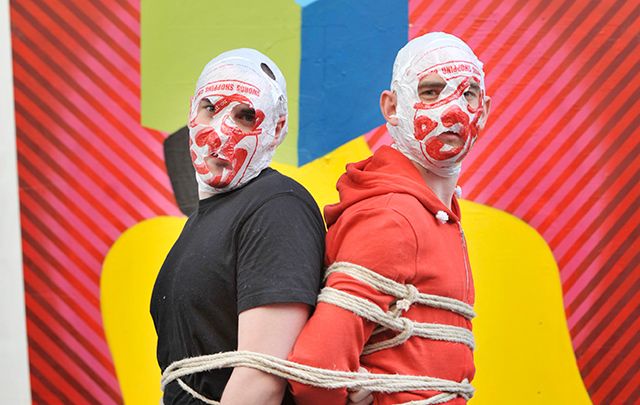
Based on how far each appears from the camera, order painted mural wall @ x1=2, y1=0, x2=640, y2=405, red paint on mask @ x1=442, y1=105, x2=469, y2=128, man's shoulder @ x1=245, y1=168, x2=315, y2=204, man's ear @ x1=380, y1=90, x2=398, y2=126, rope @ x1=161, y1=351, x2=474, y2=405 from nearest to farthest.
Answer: rope @ x1=161, y1=351, x2=474, y2=405
man's shoulder @ x1=245, y1=168, x2=315, y2=204
red paint on mask @ x1=442, y1=105, x2=469, y2=128
man's ear @ x1=380, y1=90, x2=398, y2=126
painted mural wall @ x1=2, y1=0, x2=640, y2=405

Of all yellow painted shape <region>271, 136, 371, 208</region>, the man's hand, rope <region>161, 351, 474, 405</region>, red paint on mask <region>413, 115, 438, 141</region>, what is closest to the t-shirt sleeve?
rope <region>161, 351, 474, 405</region>

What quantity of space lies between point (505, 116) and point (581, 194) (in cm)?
36

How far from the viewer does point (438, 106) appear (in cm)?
208

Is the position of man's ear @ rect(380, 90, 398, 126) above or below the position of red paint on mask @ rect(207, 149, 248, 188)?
above

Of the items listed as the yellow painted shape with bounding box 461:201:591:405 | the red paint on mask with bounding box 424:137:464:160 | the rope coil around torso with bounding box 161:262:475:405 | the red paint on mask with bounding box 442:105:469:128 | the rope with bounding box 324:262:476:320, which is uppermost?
the red paint on mask with bounding box 442:105:469:128

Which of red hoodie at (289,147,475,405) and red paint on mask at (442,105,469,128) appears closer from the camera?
red hoodie at (289,147,475,405)

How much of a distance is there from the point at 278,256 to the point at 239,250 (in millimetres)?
95

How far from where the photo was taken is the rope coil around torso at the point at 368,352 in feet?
5.96

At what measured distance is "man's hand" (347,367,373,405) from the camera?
1906 millimetres

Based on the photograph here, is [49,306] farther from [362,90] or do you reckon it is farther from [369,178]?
[369,178]

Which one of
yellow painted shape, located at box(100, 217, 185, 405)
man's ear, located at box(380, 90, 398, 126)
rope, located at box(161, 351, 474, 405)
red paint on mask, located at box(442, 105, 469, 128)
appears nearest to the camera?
rope, located at box(161, 351, 474, 405)

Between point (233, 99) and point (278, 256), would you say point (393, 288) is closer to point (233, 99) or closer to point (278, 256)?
point (278, 256)

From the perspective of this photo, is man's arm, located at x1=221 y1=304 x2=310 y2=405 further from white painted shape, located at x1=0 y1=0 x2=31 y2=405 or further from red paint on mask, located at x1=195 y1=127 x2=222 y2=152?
white painted shape, located at x1=0 y1=0 x2=31 y2=405

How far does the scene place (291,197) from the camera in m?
1.93
